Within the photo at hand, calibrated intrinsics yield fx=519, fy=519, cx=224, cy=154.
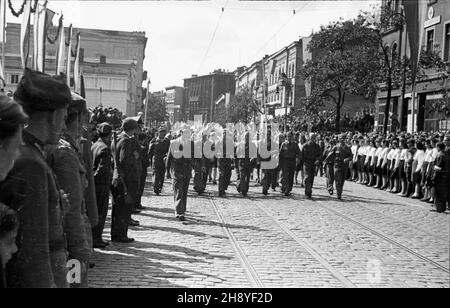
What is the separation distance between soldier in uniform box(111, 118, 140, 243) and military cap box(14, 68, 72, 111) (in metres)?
5.54

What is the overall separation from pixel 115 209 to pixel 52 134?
553cm

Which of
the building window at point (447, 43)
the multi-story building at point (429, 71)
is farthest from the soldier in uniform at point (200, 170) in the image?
Result: the building window at point (447, 43)

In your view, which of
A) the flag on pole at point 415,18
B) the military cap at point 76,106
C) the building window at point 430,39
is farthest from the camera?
the building window at point 430,39

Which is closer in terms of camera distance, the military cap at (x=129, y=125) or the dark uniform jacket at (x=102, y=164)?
the dark uniform jacket at (x=102, y=164)

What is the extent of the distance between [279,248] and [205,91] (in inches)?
4453

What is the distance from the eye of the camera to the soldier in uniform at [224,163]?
15.4 metres

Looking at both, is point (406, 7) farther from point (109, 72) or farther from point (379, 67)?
point (109, 72)

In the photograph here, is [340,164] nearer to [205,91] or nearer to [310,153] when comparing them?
[310,153]

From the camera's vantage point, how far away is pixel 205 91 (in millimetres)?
119875

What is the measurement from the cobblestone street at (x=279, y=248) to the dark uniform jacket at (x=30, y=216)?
11.0 ft

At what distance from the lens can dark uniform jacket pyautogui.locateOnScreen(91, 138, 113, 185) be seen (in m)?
7.77

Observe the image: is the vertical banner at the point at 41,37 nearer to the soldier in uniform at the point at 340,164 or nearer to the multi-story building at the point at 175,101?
the soldier in uniform at the point at 340,164
